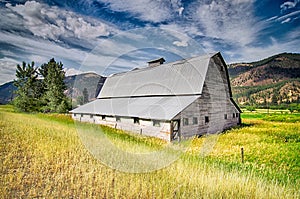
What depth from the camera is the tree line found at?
39719 millimetres

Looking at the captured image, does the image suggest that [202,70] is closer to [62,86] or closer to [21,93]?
[62,86]

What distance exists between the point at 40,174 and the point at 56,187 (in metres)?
1.07

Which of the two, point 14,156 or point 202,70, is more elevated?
point 202,70

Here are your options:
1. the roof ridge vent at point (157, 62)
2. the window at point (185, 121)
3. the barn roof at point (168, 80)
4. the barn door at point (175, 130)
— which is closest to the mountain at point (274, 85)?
the roof ridge vent at point (157, 62)

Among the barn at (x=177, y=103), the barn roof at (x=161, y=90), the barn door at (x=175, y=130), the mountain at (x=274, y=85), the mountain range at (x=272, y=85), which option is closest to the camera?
the barn door at (x=175, y=130)

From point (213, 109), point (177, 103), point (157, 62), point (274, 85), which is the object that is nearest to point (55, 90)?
point (157, 62)

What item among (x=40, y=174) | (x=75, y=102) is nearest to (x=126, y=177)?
(x=40, y=174)

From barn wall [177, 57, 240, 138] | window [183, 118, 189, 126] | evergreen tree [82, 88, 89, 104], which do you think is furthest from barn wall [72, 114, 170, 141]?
evergreen tree [82, 88, 89, 104]

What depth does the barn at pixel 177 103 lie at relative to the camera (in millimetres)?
15586

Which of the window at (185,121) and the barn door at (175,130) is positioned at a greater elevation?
the window at (185,121)

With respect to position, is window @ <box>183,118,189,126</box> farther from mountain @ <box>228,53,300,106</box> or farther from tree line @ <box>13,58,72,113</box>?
mountain @ <box>228,53,300,106</box>

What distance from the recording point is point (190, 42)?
14969mm

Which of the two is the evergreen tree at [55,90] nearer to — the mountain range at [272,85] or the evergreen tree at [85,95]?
the evergreen tree at [85,95]

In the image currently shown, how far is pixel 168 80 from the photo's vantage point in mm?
21750
